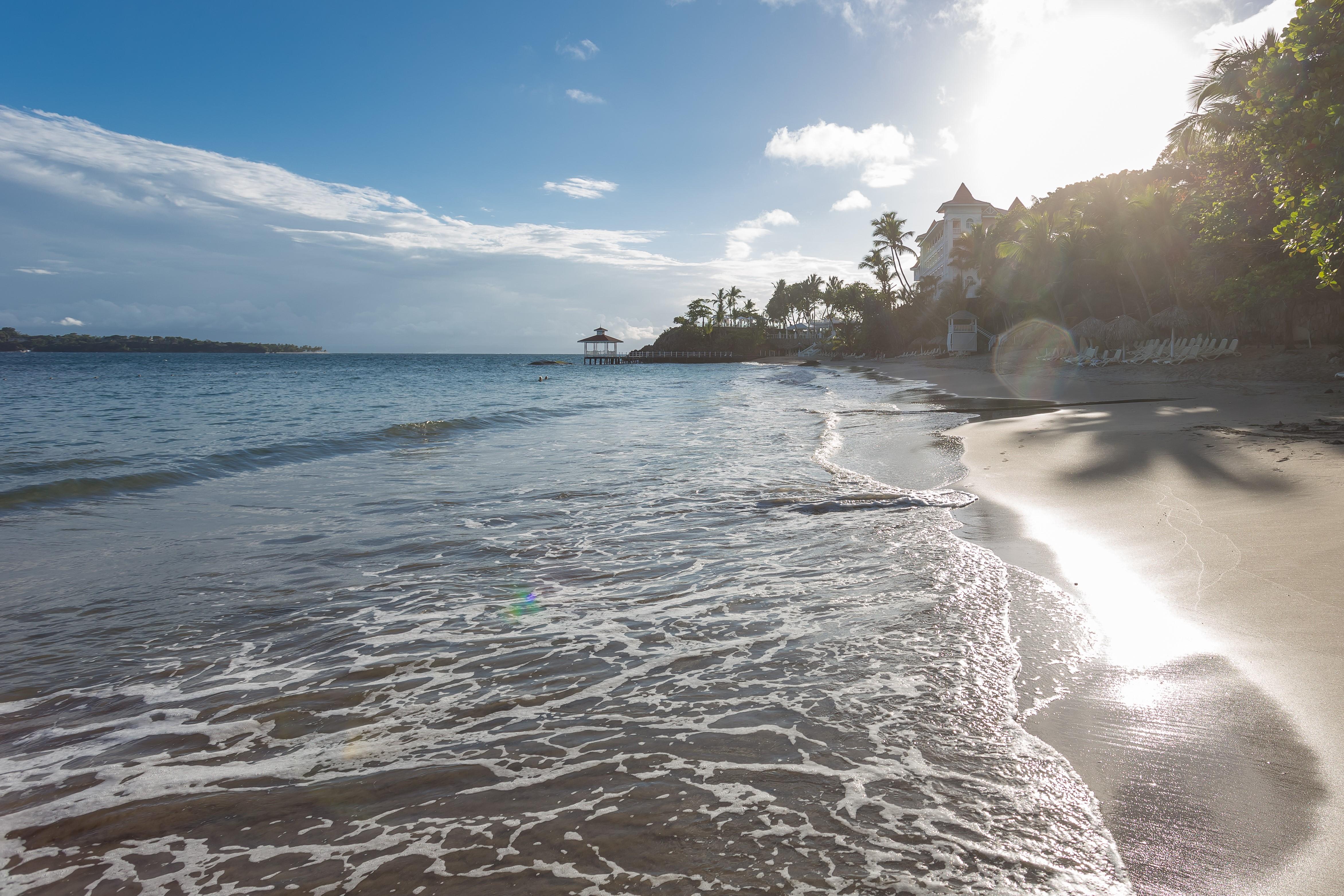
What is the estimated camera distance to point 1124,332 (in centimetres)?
3039

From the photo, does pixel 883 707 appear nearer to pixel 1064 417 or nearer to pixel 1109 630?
pixel 1109 630

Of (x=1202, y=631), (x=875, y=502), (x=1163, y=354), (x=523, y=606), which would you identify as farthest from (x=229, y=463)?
(x=1163, y=354)

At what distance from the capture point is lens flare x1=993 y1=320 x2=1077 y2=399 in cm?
2311

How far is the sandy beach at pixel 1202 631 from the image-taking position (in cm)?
232

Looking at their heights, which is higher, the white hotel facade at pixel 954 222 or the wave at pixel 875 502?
the white hotel facade at pixel 954 222

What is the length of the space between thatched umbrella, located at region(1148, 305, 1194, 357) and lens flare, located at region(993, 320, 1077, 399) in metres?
4.22

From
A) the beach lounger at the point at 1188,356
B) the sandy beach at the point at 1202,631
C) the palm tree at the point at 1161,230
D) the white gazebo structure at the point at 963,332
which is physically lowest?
the sandy beach at the point at 1202,631

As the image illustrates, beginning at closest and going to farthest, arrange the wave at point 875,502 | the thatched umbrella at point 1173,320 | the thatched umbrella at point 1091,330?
the wave at point 875,502, the thatched umbrella at point 1173,320, the thatched umbrella at point 1091,330

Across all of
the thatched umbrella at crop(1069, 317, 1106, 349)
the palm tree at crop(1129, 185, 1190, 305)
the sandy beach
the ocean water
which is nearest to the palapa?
the palm tree at crop(1129, 185, 1190, 305)

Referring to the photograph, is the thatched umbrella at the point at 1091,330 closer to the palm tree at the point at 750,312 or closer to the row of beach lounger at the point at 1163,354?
the row of beach lounger at the point at 1163,354

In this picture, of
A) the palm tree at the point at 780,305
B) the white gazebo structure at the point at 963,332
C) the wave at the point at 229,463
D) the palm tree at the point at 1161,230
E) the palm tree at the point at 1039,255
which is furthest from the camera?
the palm tree at the point at 780,305

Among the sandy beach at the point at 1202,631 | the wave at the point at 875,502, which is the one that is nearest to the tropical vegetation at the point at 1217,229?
the sandy beach at the point at 1202,631

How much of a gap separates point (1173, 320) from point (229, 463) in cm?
3447

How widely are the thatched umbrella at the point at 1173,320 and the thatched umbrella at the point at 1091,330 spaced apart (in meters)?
3.07
